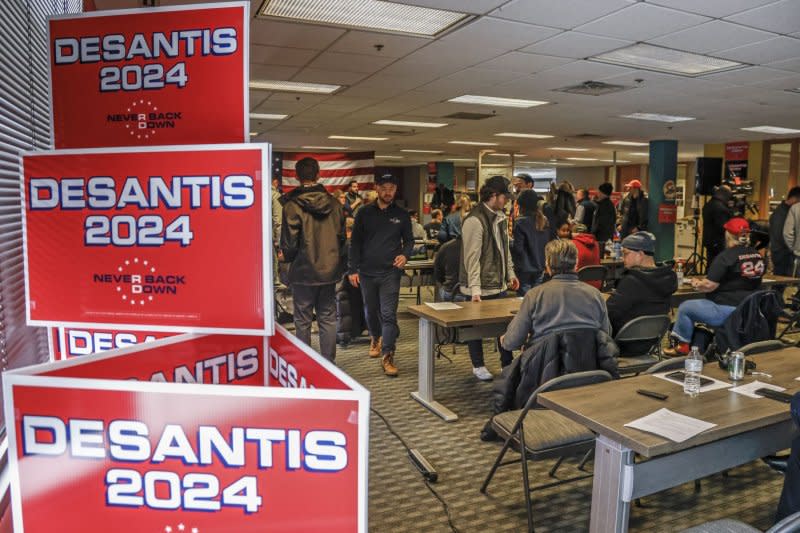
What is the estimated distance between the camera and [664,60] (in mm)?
5309

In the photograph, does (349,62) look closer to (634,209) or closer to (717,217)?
(717,217)

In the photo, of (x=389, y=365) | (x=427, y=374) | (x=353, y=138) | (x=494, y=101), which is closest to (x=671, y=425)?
(x=427, y=374)

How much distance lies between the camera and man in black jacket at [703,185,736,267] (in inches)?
340

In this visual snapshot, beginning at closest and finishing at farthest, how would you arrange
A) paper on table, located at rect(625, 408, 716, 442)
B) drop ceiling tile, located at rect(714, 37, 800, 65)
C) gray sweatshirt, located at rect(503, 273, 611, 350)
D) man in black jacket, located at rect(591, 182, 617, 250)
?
paper on table, located at rect(625, 408, 716, 442) < gray sweatshirt, located at rect(503, 273, 611, 350) < drop ceiling tile, located at rect(714, 37, 800, 65) < man in black jacket, located at rect(591, 182, 617, 250)

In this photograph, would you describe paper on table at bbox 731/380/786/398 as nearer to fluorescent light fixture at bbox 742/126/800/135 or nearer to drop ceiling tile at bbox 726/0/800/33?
drop ceiling tile at bbox 726/0/800/33

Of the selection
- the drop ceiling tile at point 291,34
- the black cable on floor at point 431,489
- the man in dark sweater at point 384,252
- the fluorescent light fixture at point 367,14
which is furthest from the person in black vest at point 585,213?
the black cable on floor at point 431,489

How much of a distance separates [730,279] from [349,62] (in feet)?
12.2

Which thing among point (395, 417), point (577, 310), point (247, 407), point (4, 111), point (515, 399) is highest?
point (4, 111)

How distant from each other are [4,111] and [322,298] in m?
3.17

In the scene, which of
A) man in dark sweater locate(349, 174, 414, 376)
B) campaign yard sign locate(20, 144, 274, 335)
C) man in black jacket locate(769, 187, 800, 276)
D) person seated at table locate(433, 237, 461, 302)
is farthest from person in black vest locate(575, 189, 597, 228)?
campaign yard sign locate(20, 144, 274, 335)

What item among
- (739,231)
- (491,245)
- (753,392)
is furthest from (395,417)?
(739,231)

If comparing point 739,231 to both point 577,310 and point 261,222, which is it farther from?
point 261,222

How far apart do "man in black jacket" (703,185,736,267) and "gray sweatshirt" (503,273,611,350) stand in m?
6.65

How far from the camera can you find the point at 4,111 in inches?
62.7
